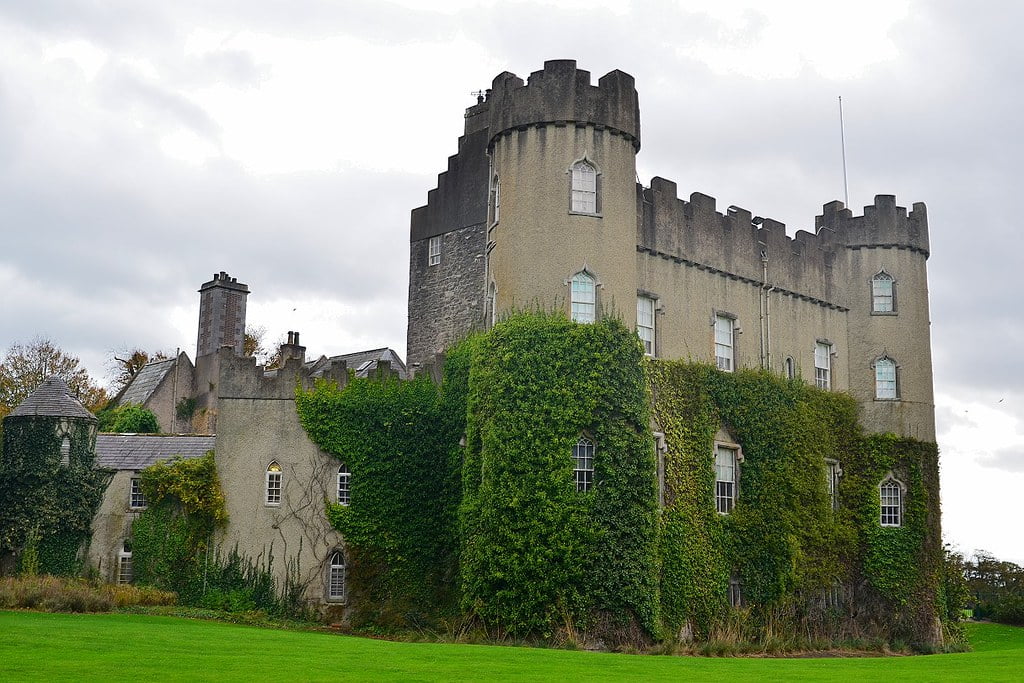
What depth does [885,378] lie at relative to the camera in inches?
1438

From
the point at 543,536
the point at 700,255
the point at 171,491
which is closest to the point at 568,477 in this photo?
the point at 543,536

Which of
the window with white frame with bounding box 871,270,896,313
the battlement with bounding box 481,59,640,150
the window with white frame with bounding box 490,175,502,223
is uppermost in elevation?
the battlement with bounding box 481,59,640,150

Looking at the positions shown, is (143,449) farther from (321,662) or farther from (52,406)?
(321,662)

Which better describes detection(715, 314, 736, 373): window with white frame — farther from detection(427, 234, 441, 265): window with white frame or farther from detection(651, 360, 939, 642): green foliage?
detection(427, 234, 441, 265): window with white frame

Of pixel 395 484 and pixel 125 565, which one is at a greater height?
pixel 395 484

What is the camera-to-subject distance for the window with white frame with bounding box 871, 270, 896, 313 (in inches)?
1459

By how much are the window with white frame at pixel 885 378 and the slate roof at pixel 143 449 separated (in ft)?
69.5

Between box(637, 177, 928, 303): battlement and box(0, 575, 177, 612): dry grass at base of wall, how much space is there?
1637cm

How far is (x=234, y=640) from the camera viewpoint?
20.6m

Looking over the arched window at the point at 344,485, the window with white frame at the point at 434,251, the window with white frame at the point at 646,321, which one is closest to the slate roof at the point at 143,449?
the arched window at the point at 344,485

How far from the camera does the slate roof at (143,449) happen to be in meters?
33.2

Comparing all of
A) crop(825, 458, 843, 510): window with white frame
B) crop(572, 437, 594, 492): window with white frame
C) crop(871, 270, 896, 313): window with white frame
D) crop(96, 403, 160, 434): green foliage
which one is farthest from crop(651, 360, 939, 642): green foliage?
crop(96, 403, 160, 434): green foliage

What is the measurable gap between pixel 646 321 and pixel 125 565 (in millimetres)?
16418

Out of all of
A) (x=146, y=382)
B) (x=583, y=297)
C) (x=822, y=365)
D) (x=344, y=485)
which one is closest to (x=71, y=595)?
(x=344, y=485)
